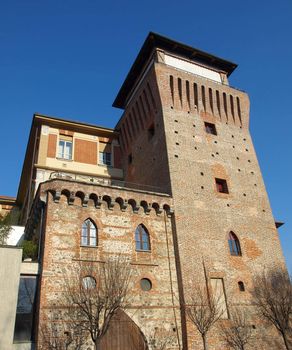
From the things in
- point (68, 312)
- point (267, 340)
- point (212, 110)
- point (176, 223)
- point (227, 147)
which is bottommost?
point (267, 340)

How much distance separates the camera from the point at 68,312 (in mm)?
13992

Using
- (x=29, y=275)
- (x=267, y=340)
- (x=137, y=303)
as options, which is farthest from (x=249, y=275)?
(x=29, y=275)

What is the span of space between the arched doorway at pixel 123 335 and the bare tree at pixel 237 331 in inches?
167

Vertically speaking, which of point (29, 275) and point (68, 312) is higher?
point (29, 275)

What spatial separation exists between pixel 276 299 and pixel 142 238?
312 inches

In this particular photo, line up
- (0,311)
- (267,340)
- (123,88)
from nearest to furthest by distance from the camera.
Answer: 1. (0,311)
2. (267,340)
3. (123,88)

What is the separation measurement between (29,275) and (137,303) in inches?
198

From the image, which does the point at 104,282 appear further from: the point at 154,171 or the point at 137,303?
the point at 154,171

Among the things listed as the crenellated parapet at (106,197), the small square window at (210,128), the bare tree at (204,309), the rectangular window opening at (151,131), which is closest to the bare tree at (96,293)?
the crenellated parapet at (106,197)

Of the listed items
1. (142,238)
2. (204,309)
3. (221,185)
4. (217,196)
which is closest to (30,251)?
(142,238)

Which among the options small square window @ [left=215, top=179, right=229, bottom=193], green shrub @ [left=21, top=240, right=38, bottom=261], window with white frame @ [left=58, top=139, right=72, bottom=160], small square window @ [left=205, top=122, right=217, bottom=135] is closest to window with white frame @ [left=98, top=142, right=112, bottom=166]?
window with white frame @ [left=58, top=139, right=72, bottom=160]

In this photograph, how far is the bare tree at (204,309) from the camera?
50.4ft

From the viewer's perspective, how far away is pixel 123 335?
49.3ft

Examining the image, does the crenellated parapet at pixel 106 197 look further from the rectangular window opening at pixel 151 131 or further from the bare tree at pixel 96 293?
the rectangular window opening at pixel 151 131
